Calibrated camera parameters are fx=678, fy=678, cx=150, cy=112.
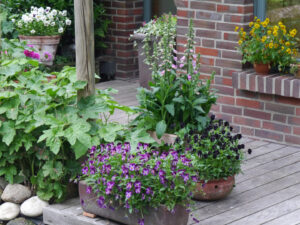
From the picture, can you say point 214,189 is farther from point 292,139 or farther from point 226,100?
point 226,100

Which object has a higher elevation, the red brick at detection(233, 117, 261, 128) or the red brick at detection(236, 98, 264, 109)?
the red brick at detection(236, 98, 264, 109)

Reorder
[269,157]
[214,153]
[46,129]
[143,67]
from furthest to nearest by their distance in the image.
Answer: [143,67]
[269,157]
[46,129]
[214,153]

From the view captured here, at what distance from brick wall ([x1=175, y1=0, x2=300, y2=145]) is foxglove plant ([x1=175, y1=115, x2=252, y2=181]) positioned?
1348mm

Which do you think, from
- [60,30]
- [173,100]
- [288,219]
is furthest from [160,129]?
[60,30]

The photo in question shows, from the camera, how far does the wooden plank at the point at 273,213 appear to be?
4348 mm

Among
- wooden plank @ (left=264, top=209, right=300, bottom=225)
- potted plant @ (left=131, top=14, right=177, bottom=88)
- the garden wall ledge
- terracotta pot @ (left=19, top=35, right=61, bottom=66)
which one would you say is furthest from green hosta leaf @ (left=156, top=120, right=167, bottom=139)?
terracotta pot @ (left=19, top=35, right=61, bottom=66)

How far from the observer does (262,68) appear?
589 centimetres

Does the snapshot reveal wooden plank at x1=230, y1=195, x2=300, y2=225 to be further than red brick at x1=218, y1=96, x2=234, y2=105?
No

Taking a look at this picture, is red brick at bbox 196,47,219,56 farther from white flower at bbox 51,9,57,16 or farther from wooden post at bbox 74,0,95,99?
white flower at bbox 51,9,57,16

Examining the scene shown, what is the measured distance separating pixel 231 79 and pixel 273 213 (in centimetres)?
197

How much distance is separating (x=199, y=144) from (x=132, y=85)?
353 centimetres

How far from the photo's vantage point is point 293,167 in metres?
5.33

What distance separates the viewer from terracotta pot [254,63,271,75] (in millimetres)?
5879

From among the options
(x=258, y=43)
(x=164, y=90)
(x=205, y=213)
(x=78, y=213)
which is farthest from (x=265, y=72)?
(x=78, y=213)
